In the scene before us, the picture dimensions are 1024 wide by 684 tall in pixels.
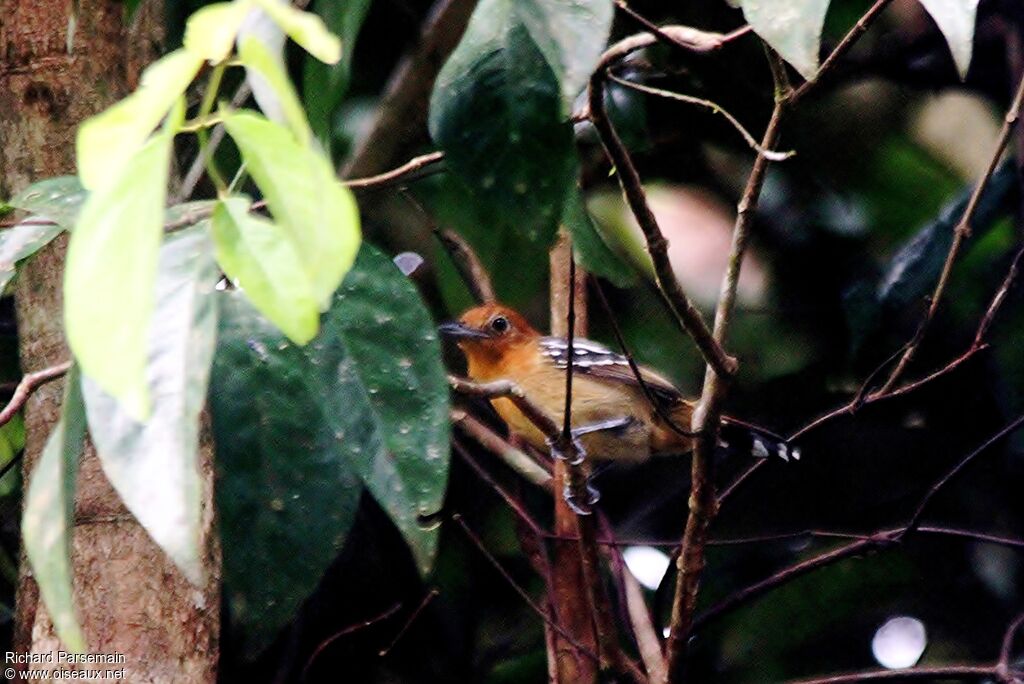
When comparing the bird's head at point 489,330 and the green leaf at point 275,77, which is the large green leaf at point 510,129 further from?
the bird's head at point 489,330

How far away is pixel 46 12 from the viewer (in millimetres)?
2900

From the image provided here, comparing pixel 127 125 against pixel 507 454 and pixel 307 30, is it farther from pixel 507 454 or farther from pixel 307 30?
pixel 507 454

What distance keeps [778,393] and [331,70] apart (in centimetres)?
279

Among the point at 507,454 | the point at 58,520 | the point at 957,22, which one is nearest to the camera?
the point at 58,520

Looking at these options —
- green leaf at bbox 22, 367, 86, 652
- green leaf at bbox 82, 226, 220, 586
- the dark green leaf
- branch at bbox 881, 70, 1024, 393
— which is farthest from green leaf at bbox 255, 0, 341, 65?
the dark green leaf

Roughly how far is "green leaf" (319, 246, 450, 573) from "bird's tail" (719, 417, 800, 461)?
1.65 m

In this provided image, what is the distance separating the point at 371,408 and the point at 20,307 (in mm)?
1055

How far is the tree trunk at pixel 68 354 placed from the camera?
2422 millimetres

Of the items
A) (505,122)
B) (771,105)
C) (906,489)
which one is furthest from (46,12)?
(906,489)

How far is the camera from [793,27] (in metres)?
1.80

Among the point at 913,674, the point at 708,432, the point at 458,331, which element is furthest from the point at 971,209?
the point at 458,331

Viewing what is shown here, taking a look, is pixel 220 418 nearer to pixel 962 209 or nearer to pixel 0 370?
pixel 0 370

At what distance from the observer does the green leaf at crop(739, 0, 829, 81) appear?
1789 mm

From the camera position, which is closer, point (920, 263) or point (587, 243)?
point (587, 243)
